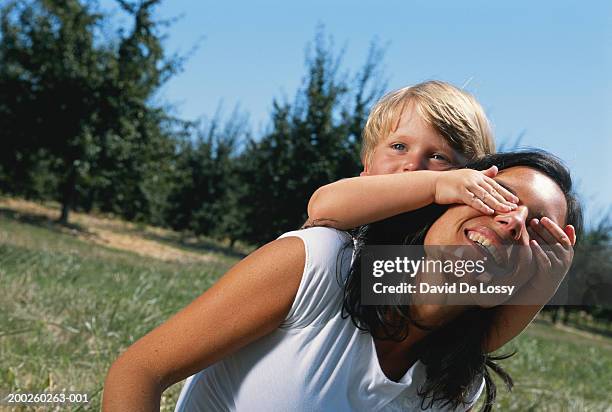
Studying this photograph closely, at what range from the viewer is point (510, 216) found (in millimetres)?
1118

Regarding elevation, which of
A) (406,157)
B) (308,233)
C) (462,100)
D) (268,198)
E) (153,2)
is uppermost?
(153,2)

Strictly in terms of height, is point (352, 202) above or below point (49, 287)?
above

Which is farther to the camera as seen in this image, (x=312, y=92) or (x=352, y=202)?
(x=312, y=92)

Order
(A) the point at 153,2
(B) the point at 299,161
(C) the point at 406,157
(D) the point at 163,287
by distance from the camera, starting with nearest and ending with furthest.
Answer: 1. (C) the point at 406,157
2. (D) the point at 163,287
3. (B) the point at 299,161
4. (A) the point at 153,2

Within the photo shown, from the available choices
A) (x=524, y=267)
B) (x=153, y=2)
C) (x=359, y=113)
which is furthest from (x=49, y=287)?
(x=153, y=2)

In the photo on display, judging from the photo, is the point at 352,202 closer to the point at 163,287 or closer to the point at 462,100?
the point at 462,100

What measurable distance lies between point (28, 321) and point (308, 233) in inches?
117

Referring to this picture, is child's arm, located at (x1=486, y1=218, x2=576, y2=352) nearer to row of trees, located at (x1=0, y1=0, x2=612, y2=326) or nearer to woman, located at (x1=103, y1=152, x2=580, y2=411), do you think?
woman, located at (x1=103, y1=152, x2=580, y2=411)

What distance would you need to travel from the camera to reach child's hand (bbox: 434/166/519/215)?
113 cm

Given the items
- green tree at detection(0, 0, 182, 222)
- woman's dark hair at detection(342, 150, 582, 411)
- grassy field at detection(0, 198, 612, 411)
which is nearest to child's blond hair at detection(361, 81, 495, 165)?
woman's dark hair at detection(342, 150, 582, 411)

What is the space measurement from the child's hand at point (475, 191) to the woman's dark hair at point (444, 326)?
73mm

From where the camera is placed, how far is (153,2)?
2086 cm

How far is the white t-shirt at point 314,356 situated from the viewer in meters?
1.25

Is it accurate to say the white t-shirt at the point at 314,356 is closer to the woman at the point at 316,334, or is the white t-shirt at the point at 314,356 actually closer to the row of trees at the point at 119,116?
the woman at the point at 316,334
